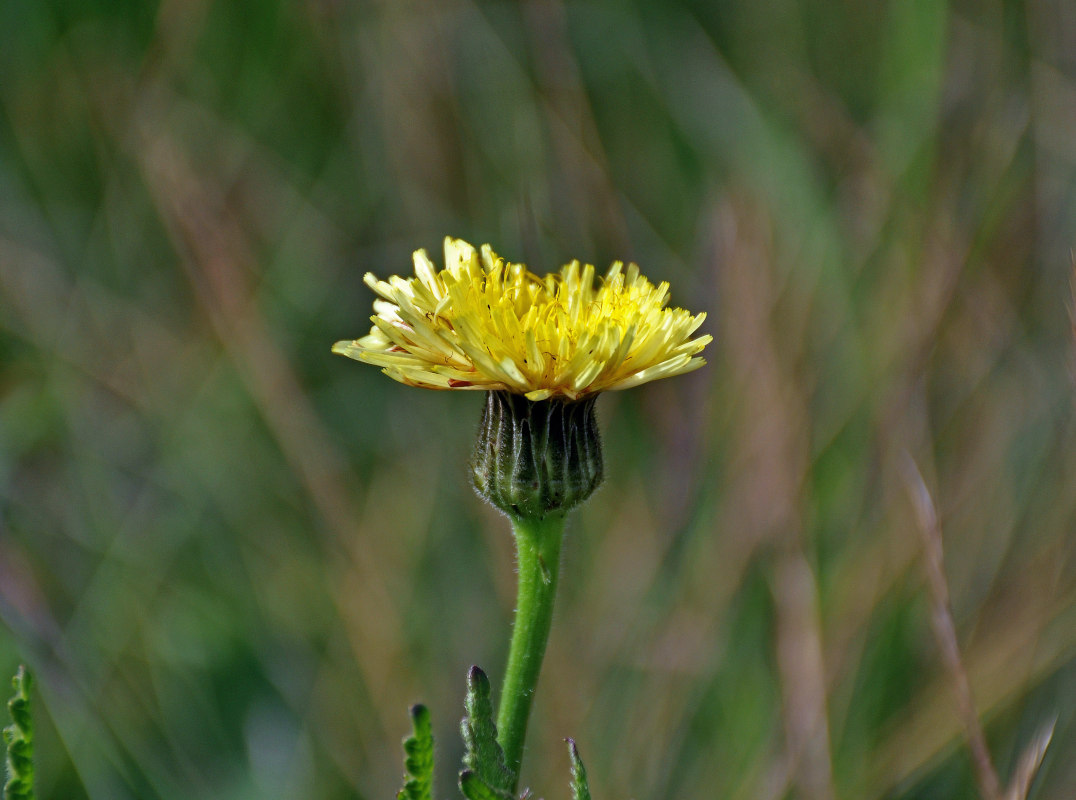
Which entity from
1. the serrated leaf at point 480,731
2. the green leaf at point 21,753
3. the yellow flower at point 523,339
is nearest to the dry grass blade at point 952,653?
the yellow flower at point 523,339

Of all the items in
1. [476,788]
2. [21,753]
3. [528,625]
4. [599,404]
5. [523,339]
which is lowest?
[476,788]

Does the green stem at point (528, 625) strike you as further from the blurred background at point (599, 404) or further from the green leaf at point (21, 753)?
the blurred background at point (599, 404)

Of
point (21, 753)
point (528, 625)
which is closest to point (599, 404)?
point (528, 625)

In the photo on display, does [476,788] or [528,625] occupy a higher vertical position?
[528,625]

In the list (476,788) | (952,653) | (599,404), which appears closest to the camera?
(476,788)

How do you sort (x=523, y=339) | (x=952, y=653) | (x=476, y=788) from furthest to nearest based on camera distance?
(x=952, y=653), (x=523, y=339), (x=476, y=788)

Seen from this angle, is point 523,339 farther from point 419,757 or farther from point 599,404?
point 599,404

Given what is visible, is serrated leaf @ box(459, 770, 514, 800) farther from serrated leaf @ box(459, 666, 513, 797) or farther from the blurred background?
the blurred background

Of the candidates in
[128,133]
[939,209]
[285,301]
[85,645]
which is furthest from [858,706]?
[128,133]
